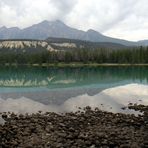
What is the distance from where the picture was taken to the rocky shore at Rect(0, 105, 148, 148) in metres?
31.6

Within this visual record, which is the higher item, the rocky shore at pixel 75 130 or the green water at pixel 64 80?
the green water at pixel 64 80

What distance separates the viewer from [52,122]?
4081 cm

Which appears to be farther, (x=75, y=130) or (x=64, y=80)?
(x=64, y=80)

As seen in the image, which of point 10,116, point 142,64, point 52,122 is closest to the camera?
point 52,122

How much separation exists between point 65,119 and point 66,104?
13.9m

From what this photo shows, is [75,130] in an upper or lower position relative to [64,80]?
lower

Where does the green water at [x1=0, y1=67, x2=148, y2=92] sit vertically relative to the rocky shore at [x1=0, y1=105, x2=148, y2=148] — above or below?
above

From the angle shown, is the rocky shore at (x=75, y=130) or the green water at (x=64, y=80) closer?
the rocky shore at (x=75, y=130)

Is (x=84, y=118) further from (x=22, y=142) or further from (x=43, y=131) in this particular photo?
(x=22, y=142)

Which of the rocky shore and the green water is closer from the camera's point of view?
the rocky shore

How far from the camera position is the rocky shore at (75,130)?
1244 inches

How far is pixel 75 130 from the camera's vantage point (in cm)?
→ 3628

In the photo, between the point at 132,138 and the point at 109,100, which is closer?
the point at 132,138

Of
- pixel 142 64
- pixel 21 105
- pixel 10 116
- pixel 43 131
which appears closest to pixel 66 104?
pixel 21 105
